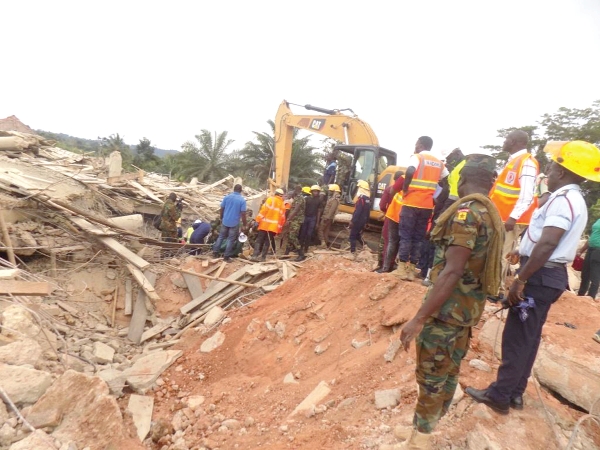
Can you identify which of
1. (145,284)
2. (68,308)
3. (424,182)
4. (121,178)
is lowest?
(68,308)

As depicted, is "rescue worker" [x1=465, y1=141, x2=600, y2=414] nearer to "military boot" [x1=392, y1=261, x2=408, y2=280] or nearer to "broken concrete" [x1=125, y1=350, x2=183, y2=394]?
"military boot" [x1=392, y1=261, x2=408, y2=280]

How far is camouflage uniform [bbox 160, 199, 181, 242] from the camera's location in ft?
32.2

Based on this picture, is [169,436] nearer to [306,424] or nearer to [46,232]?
[306,424]

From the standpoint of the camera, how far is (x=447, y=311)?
2.44 meters

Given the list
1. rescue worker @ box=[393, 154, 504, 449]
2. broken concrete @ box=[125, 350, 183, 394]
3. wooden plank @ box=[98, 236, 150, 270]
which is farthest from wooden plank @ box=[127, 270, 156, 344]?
rescue worker @ box=[393, 154, 504, 449]

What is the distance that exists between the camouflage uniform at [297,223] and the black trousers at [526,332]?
20.8 feet

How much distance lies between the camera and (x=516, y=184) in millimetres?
4227

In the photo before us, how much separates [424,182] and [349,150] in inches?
195

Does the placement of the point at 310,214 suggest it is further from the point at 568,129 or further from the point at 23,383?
the point at 568,129

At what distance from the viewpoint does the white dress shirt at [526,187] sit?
4.07 metres

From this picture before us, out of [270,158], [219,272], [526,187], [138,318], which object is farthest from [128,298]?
[270,158]

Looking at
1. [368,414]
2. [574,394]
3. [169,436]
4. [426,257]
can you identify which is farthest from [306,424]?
[426,257]

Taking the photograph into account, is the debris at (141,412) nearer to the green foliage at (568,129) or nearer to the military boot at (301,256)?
the military boot at (301,256)

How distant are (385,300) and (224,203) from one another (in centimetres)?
462
